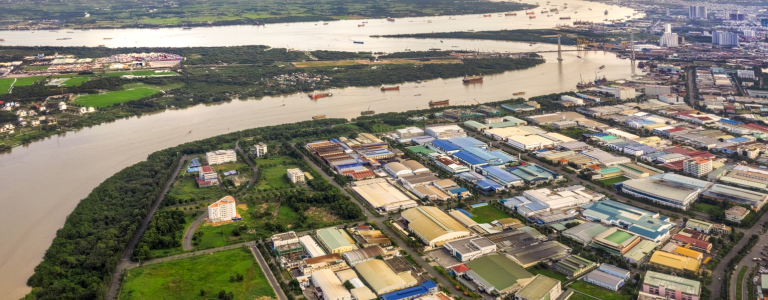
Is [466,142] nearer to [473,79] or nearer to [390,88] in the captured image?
[390,88]

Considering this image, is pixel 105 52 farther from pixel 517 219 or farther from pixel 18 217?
pixel 517 219

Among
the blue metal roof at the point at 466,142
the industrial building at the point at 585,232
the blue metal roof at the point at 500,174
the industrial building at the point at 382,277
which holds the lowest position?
the industrial building at the point at 585,232

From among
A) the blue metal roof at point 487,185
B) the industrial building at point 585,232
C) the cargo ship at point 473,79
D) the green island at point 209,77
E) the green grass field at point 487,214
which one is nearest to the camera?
the industrial building at point 585,232

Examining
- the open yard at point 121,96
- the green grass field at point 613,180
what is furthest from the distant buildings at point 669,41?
the open yard at point 121,96

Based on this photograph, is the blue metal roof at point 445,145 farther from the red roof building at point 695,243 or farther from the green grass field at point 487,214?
the red roof building at point 695,243

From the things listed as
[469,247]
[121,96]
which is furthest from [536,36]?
[469,247]

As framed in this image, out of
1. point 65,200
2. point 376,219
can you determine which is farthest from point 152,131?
point 376,219
